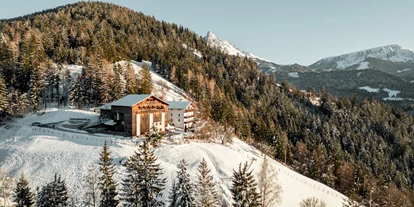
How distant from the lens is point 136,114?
50.9 metres

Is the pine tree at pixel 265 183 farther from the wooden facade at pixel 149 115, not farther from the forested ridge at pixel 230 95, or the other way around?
the wooden facade at pixel 149 115

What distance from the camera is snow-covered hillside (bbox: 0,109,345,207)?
36.1 m

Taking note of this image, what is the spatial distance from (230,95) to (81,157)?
8312 centimetres

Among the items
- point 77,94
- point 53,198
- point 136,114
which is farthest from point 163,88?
point 53,198

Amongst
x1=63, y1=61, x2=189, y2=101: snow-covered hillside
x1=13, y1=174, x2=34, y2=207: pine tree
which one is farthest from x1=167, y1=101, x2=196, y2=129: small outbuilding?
x1=13, y1=174, x2=34, y2=207: pine tree

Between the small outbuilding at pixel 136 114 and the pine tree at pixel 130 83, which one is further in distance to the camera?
the pine tree at pixel 130 83

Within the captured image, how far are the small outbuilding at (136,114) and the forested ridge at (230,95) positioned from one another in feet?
50.4

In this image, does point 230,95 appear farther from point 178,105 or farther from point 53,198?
point 53,198

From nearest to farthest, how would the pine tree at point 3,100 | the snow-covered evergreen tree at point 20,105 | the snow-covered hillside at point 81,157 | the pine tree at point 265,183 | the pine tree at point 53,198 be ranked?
the pine tree at point 265,183 → the pine tree at point 53,198 → the snow-covered hillside at point 81,157 → the pine tree at point 3,100 → the snow-covered evergreen tree at point 20,105

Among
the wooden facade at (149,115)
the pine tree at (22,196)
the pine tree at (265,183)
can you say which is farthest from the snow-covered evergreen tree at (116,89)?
the pine tree at (265,183)

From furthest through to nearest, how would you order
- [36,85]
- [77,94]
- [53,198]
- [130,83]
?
[130,83] → [77,94] → [36,85] → [53,198]

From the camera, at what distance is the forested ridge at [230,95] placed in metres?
68.2

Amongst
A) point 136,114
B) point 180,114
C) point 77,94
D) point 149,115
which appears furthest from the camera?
point 77,94

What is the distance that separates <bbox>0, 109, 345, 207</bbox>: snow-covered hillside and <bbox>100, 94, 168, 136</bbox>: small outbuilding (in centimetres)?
404
